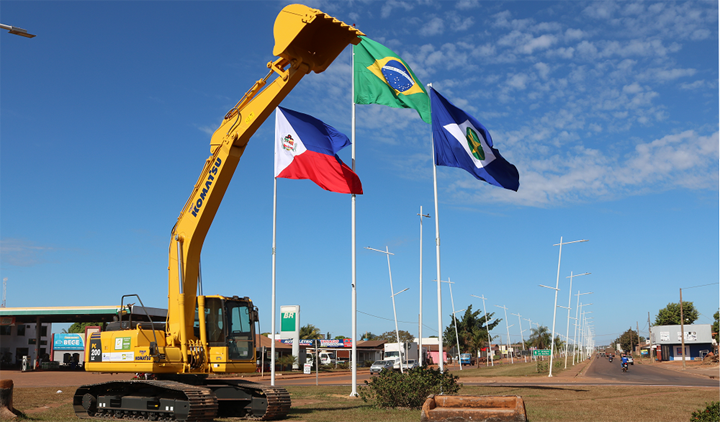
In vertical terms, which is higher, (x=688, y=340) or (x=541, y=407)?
(x=541, y=407)

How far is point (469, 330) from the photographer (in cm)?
9425

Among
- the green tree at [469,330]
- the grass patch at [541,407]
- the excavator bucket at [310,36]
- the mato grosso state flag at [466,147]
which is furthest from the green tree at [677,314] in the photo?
the excavator bucket at [310,36]

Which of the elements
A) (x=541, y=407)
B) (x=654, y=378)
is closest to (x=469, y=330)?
(x=654, y=378)

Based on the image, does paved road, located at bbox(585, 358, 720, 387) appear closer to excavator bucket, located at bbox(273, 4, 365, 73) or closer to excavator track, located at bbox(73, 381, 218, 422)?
excavator track, located at bbox(73, 381, 218, 422)

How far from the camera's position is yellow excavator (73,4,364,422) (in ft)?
46.2

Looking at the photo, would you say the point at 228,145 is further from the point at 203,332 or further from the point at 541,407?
the point at 541,407

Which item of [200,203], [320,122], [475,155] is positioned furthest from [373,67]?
[200,203]

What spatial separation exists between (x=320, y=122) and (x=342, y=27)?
677 centimetres

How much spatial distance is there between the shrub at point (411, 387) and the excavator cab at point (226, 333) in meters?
4.37

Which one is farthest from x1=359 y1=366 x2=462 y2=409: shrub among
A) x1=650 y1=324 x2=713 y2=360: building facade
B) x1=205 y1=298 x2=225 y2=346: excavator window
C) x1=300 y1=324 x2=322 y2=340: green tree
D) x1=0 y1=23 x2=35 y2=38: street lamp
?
x1=650 y1=324 x2=713 y2=360: building facade

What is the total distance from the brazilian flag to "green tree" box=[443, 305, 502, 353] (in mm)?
73959

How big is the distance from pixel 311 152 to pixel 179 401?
886cm

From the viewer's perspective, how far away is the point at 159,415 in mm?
14445

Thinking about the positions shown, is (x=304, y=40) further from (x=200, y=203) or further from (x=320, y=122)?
(x=320, y=122)
